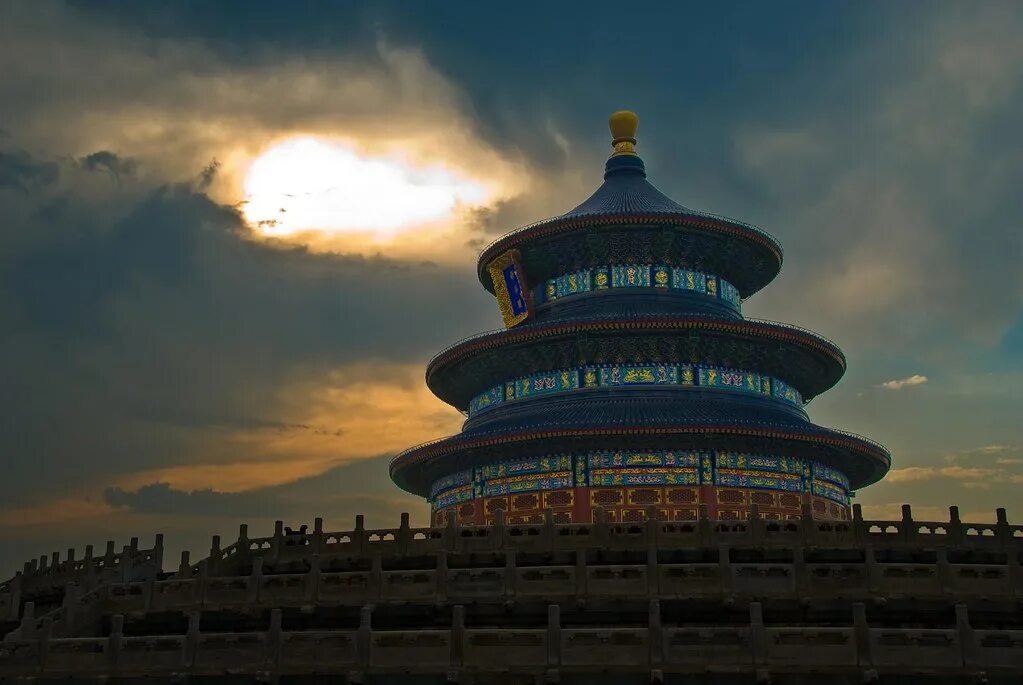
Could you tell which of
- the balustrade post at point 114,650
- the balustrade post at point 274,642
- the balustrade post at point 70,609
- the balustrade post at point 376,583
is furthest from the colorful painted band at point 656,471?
the balustrade post at point 114,650

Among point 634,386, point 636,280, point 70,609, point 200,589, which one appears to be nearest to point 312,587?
point 200,589

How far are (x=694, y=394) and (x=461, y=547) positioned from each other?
72.2ft

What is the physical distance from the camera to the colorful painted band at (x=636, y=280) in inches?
1992

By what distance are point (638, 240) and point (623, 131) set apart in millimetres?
8963

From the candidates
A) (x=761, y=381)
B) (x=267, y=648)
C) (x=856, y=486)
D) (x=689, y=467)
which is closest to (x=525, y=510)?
(x=689, y=467)

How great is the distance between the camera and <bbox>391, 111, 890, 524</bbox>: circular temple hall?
4378cm

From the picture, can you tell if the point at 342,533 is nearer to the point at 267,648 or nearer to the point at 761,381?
the point at 267,648

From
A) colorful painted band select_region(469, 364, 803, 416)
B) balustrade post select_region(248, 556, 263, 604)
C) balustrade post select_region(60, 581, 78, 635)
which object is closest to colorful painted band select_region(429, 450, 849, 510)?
colorful painted band select_region(469, 364, 803, 416)

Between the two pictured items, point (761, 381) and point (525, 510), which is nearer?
point (525, 510)

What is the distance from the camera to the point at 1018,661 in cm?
1902

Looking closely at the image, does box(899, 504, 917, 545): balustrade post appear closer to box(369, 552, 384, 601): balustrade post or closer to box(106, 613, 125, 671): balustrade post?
box(369, 552, 384, 601): balustrade post

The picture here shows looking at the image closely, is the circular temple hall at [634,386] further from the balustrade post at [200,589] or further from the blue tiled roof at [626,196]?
the balustrade post at [200,589]

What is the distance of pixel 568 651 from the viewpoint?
20.0 meters

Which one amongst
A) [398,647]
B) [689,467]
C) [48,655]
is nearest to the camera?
[398,647]
